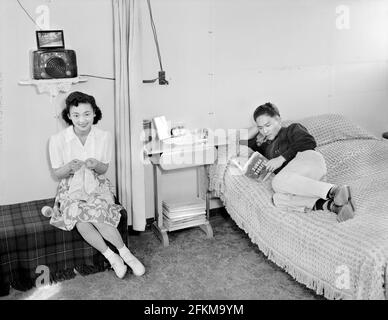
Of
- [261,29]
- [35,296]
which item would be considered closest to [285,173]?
[261,29]

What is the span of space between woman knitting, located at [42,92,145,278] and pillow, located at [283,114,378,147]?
131cm

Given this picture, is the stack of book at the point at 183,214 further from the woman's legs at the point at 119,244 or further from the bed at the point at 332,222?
the woman's legs at the point at 119,244

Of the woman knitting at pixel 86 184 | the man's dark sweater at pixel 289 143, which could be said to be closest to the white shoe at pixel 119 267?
the woman knitting at pixel 86 184

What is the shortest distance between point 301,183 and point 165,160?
79 cm

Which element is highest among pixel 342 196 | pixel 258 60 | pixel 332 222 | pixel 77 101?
pixel 258 60

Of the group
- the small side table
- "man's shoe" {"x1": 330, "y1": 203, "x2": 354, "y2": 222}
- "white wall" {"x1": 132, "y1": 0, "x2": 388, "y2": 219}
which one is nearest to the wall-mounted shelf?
"white wall" {"x1": 132, "y1": 0, "x2": 388, "y2": 219}

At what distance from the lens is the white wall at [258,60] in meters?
2.97

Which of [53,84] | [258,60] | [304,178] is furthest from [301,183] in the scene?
[53,84]

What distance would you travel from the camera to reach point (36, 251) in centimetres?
239

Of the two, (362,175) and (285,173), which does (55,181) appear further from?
(362,175)

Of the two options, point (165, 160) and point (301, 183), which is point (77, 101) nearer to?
point (165, 160)

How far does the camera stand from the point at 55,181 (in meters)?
2.79

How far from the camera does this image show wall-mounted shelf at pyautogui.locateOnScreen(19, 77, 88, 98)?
2.58 m

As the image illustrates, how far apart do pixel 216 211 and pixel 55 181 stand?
111cm
